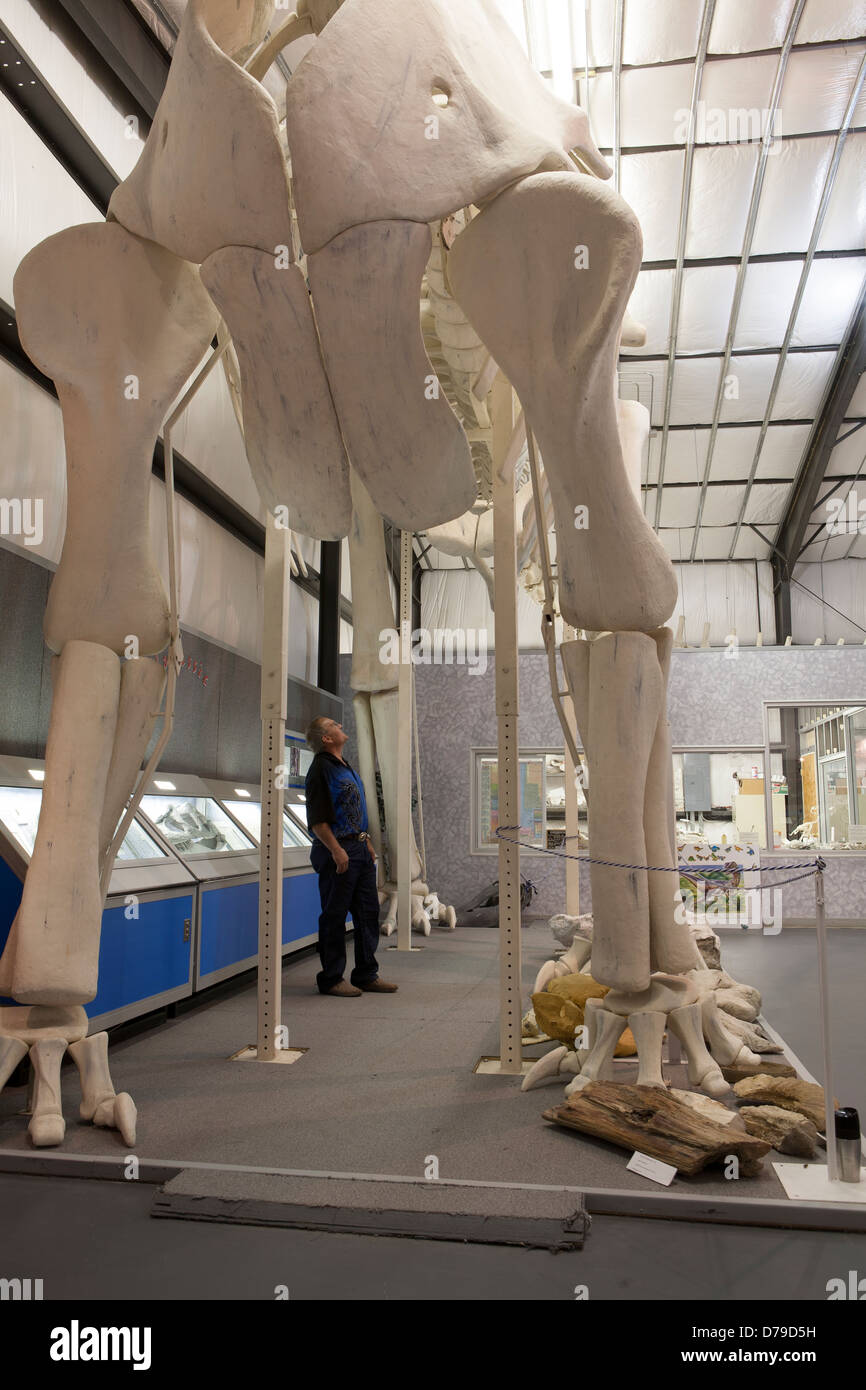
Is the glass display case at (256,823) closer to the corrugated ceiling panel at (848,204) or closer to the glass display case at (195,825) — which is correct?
the glass display case at (195,825)

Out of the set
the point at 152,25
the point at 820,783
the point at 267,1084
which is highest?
the point at 152,25

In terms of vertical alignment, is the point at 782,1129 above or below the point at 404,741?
below

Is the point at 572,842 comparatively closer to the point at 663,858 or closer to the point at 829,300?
the point at 663,858

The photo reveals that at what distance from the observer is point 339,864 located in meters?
5.20

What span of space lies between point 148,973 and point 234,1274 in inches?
97.0

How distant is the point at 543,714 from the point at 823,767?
4550 millimetres

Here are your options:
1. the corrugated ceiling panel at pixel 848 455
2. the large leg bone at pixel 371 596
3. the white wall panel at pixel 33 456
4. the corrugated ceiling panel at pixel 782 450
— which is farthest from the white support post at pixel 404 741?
the corrugated ceiling panel at pixel 848 455

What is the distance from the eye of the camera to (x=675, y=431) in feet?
45.6

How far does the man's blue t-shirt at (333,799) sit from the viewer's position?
5242 mm

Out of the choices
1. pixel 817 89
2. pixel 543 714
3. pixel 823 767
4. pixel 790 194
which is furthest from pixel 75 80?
pixel 823 767

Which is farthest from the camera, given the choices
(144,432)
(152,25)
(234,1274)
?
(152,25)

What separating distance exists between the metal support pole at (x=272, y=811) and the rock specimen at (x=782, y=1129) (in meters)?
1.93
